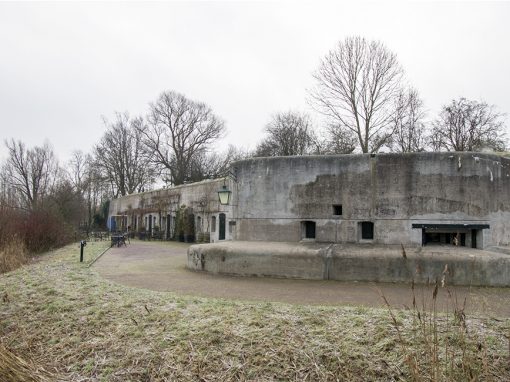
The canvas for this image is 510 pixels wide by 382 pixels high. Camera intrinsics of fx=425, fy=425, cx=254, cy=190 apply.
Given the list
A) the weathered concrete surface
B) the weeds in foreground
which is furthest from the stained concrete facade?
the weeds in foreground

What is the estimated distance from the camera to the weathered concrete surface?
356 inches

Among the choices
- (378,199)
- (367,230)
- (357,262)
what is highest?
(378,199)

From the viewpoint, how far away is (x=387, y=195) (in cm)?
1058

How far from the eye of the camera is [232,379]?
490cm

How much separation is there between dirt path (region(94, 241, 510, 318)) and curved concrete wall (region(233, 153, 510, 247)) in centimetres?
189

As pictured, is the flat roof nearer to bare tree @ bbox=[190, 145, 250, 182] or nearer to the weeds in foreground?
the weeds in foreground

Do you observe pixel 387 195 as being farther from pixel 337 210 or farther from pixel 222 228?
pixel 222 228

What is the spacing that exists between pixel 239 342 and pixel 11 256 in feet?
31.8

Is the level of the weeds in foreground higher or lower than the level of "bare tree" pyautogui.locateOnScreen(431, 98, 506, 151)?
lower

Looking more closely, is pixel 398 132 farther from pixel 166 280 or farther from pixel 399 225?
pixel 166 280

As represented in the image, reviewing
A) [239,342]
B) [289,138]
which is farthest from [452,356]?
[289,138]

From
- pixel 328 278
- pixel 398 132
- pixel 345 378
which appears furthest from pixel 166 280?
pixel 398 132

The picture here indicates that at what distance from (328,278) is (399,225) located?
2.31 m

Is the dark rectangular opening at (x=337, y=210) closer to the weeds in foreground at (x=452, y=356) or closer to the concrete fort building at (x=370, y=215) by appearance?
the concrete fort building at (x=370, y=215)
